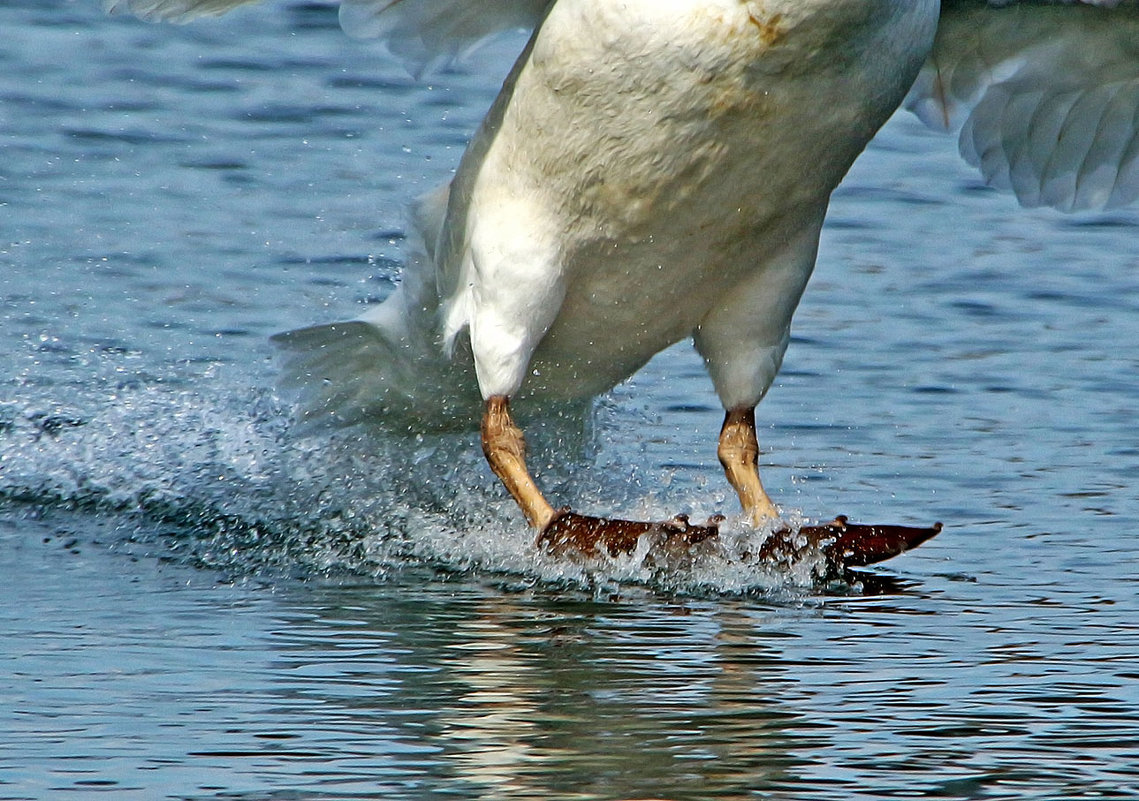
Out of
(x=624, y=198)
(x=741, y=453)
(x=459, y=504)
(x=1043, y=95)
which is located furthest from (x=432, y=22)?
(x=1043, y=95)

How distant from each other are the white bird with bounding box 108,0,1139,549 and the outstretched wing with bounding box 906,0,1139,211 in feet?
0.06

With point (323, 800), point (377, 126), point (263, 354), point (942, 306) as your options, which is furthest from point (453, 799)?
point (377, 126)

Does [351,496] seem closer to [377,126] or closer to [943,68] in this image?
[943,68]

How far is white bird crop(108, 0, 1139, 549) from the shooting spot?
5.32 m

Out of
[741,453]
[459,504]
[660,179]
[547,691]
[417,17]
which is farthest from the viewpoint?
[459,504]

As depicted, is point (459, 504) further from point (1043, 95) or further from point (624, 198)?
point (1043, 95)

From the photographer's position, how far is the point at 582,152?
A: 221 inches

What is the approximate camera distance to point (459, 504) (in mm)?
6535

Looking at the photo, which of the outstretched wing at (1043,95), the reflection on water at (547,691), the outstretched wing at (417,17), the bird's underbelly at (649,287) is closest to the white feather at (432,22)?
the outstretched wing at (417,17)

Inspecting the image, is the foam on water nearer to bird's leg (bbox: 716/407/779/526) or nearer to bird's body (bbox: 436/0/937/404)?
bird's leg (bbox: 716/407/779/526)

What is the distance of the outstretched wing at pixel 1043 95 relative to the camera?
6191 mm

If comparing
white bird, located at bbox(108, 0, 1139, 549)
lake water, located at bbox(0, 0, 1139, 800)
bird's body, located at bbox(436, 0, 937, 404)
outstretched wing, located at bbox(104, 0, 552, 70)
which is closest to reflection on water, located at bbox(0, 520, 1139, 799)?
lake water, located at bbox(0, 0, 1139, 800)

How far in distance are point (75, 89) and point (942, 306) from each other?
491 cm

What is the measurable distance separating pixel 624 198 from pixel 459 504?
1286mm
